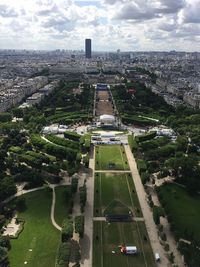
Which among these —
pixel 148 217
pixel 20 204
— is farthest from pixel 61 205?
pixel 148 217

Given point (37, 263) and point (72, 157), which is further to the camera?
point (72, 157)

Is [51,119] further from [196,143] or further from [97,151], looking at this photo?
[196,143]

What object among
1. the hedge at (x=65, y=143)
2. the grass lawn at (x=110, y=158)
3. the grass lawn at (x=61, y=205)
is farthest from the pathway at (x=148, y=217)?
the hedge at (x=65, y=143)

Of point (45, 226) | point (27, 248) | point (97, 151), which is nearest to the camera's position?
point (27, 248)

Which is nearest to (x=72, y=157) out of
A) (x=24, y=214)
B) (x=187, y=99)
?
(x=24, y=214)

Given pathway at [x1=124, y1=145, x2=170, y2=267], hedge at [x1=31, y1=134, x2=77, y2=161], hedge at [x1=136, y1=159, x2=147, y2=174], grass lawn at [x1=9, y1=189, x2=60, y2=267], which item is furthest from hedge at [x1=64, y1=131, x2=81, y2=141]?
grass lawn at [x1=9, y1=189, x2=60, y2=267]

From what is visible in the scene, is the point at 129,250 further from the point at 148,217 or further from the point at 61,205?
the point at 61,205

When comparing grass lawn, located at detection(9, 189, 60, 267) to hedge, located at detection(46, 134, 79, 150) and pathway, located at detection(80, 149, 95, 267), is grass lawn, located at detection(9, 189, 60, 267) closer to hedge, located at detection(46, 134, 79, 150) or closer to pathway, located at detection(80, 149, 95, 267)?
pathway, located at detection(80, 149, 95, 267)
